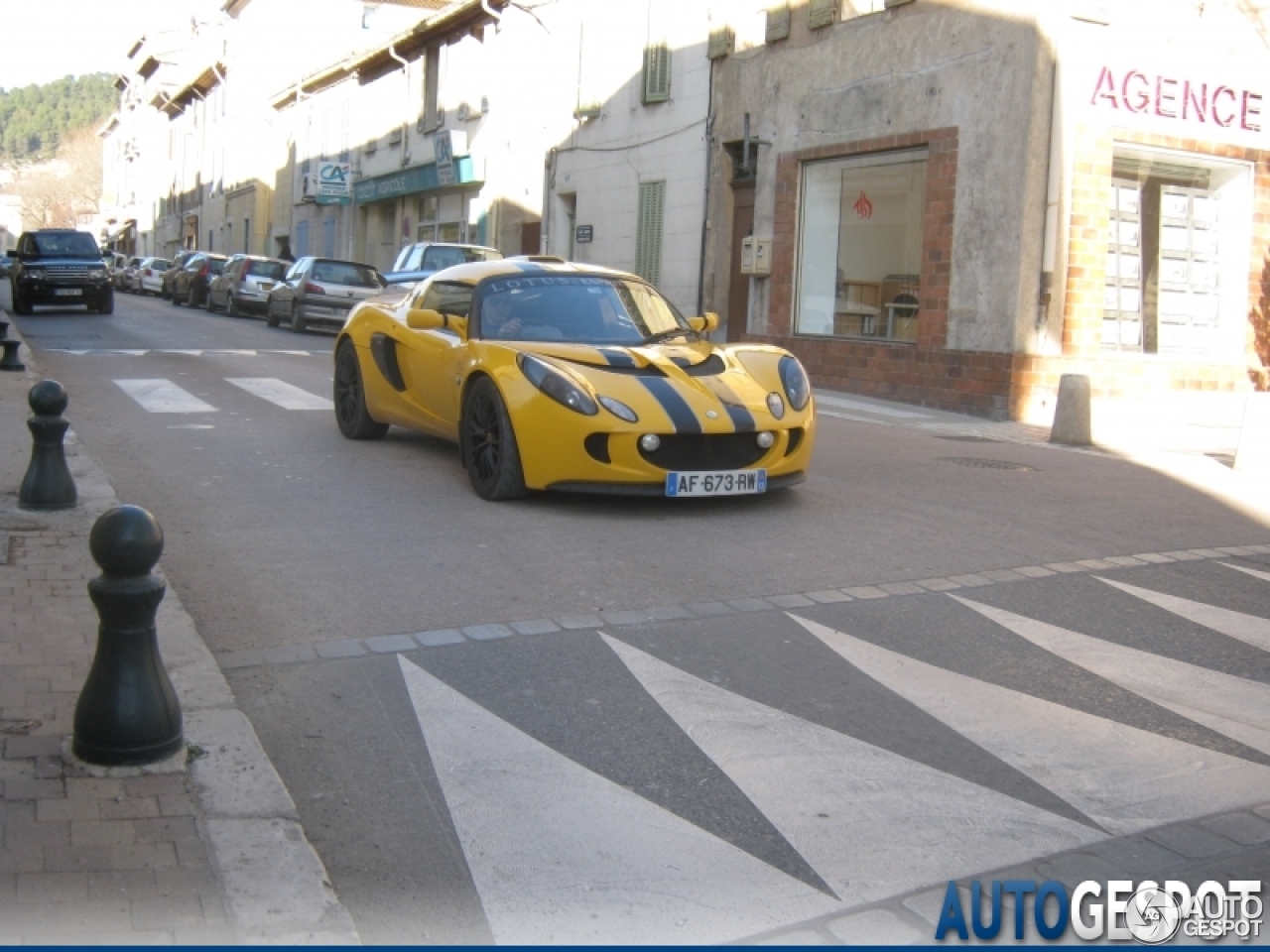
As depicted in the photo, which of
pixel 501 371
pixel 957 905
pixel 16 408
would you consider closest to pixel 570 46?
pixel 16 408

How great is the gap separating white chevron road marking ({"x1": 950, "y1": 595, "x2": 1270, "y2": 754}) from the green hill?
142721 mm

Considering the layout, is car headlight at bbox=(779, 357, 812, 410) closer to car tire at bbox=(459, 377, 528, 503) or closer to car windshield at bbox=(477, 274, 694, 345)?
car windshield at bbox=(477, 274, 694, 345)

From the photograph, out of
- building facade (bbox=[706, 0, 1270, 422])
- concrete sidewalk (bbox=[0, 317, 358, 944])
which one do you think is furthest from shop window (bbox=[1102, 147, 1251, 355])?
Answer: concrete sidewalk (bbox=[0, 317, 358, 944])

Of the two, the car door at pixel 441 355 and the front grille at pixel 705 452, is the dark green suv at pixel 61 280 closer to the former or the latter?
the car door at pixel 441 355

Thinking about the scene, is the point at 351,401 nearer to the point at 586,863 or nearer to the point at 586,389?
the point at 586,389

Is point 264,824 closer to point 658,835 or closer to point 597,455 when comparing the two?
point 658,835

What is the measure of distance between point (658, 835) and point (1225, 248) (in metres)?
15.1

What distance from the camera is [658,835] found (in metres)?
3.52

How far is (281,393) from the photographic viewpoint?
524 inches

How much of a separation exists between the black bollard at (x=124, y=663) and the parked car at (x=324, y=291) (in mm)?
21494

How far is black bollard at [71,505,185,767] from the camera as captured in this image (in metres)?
3.68

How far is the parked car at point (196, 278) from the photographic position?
118 ft

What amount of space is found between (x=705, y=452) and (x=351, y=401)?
3.65 metres

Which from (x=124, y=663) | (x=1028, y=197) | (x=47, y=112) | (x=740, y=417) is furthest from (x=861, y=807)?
(x=47, y=112)
